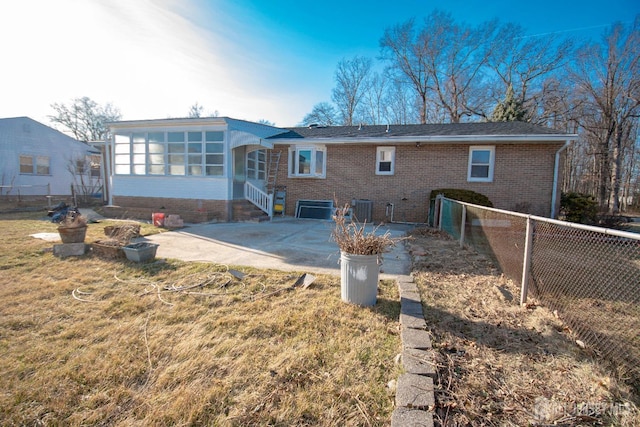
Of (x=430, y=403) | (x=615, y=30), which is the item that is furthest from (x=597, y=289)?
(x=615, y=30)

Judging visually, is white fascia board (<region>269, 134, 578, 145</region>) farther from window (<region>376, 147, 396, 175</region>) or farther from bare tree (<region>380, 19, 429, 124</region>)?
bare tree (<region>380, 19, 429, 124</region>)

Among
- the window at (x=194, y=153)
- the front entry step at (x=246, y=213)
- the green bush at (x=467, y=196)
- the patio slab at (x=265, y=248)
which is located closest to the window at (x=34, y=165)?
the window at (x=194, y=153)

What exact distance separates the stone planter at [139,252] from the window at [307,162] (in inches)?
308

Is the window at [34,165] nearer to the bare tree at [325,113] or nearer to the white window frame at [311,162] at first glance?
the white window frame at [311,162]

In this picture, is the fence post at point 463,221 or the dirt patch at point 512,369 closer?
the dirt patch at point 512,369

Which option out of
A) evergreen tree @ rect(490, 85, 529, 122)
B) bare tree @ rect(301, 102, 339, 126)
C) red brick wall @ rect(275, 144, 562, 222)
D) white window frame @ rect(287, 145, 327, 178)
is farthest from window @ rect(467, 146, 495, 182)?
bare tree @ rect(301, 102, 339, 126)

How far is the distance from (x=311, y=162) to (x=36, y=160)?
18.4 meters

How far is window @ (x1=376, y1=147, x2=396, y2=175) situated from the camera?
11492 mm

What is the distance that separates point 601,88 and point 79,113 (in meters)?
45.7

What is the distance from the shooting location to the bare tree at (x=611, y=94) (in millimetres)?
17938

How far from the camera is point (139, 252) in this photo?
5.01 meters

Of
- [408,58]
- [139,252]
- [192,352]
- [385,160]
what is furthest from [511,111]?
[192,352]

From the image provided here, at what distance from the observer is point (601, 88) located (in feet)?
62.5

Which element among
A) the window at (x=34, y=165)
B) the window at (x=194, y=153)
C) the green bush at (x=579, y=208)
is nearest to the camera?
the green bush at (x=579, y=208)
